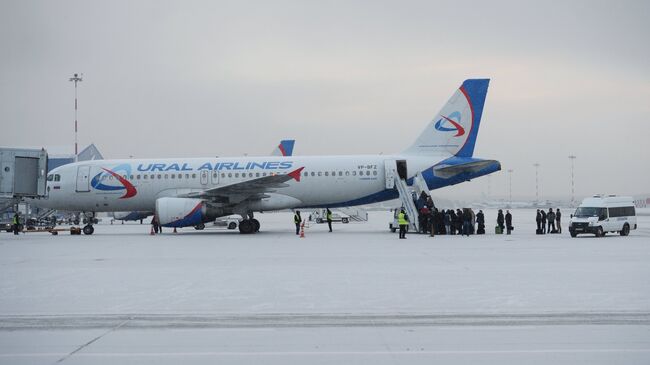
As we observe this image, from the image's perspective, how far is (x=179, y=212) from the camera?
31.4 meters

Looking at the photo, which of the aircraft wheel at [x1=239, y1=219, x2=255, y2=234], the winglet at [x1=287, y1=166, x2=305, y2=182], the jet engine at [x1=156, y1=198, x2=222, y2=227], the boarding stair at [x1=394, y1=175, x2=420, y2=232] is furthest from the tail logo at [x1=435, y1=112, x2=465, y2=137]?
the jet engine at [x1=156, y1=198, x2=222, y2=227]

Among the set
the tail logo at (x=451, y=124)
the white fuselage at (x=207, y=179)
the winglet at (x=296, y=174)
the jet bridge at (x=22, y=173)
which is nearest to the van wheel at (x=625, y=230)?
the tail logo at (x=451, y=124)

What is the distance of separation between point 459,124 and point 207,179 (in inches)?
520

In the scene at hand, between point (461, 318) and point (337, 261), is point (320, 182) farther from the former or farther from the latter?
point (461, 318)

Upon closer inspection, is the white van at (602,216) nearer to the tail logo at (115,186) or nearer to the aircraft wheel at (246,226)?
the aircraft wheel at (246,226)

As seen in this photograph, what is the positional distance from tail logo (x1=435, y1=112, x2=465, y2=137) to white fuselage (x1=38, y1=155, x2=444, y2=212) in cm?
167

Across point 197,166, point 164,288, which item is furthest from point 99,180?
point 164,288

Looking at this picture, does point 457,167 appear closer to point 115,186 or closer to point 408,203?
point 408,203

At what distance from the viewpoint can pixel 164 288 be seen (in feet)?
41.2

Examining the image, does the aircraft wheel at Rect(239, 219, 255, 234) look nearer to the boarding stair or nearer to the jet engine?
the jet engine

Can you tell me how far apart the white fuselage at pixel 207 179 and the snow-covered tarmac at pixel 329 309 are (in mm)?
14761

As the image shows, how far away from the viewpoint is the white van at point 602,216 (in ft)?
92.0

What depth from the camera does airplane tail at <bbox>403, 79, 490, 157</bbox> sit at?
112 feet

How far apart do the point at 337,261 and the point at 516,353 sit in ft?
35.6
